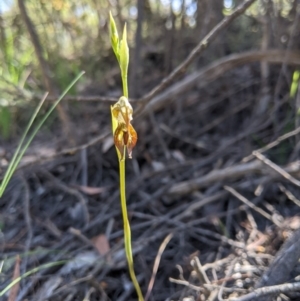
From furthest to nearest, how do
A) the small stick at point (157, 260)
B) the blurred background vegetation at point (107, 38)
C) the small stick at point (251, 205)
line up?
the blurred background vegetation at point (107, 38) < the small stick at point (251, 205) < the small stick at point (157, 260)

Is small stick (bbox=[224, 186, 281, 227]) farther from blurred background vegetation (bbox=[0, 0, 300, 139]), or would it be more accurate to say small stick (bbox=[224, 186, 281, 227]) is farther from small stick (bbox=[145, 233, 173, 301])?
blurred background vegetation (bbox=[0, 0, 300, 139])

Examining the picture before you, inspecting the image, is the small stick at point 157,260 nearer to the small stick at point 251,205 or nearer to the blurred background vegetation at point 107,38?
the small stick at point 251,205

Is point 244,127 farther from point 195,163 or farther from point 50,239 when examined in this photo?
point 50,239

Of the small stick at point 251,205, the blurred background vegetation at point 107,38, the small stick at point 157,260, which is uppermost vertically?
the blurred background vegetation at point 107,38

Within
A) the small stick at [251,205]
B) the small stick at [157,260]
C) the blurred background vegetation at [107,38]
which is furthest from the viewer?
the blurred background vegetation at [107,38]

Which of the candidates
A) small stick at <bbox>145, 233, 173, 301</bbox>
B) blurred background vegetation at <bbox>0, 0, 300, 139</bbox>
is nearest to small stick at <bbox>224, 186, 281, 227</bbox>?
small stick at <bbox>145, 233, 173, 301</bbox>

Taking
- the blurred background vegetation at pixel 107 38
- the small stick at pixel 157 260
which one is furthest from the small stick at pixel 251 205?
the blurred background vegetation at pixel 107 38

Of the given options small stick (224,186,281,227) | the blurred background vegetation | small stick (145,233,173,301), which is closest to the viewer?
small stick (145,233,173,301)

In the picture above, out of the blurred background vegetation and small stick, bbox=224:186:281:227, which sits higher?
the blurred background vegetation

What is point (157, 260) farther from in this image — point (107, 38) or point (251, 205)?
point (107, 38)
